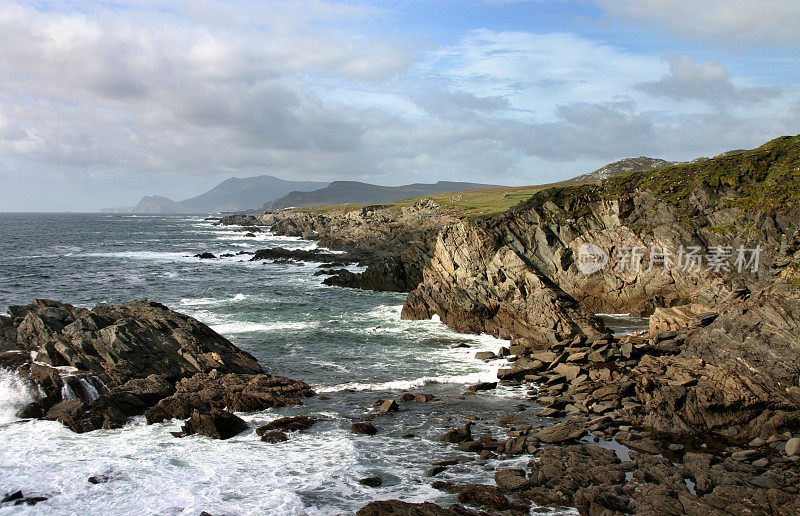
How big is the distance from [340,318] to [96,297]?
25.4 m

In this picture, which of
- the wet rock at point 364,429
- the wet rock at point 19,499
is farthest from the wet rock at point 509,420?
the wet rock at point 19,499

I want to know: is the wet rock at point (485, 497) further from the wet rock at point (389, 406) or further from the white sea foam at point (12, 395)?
the white sea foam at point (12, 395)

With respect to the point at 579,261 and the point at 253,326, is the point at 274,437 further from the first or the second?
the point at 579,261

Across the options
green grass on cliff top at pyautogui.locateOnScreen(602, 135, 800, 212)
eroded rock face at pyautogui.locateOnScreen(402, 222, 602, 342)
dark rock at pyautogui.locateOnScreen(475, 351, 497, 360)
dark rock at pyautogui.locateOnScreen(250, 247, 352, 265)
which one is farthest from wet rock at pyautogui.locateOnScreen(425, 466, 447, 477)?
dark rock at pyautogui.locateOnScreen(250, 247, 352, 265)

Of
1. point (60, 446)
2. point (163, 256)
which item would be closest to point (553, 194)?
point (60, 446)

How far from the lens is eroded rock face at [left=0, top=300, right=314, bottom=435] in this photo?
2102 cm

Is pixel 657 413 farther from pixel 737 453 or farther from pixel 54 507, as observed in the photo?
pixel 54 507

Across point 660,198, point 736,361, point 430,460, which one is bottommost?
point 430,460

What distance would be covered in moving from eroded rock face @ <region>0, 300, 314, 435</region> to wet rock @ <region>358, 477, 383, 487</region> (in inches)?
261

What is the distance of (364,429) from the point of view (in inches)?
786

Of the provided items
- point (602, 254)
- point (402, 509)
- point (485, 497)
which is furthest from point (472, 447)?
point (602, 254)

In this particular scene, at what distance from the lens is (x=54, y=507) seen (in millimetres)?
14523

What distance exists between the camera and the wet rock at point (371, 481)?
51.7 ft

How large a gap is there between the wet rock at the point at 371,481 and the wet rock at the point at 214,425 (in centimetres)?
618
